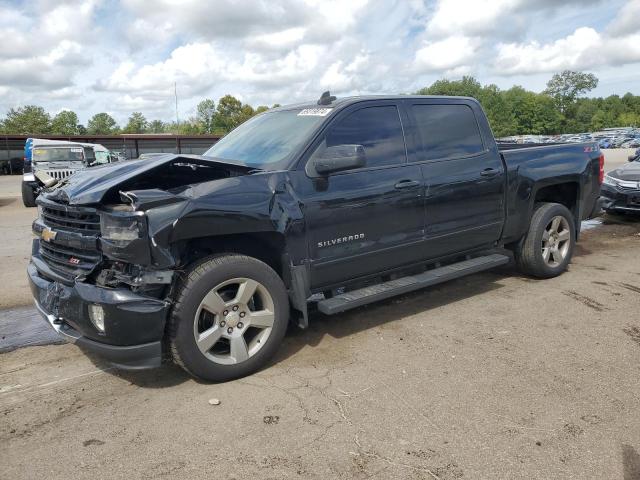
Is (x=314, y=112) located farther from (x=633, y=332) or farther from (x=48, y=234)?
(x=633, y=332)

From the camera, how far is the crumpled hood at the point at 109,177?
3.42 meters

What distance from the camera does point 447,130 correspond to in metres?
4.98

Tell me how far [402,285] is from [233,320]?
1.57 metres

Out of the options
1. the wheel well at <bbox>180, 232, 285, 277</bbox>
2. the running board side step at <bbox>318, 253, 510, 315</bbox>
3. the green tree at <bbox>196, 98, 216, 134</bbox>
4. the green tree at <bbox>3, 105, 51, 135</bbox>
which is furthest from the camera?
the green tree at <bbox>196, 98, 216, 134</bbox>

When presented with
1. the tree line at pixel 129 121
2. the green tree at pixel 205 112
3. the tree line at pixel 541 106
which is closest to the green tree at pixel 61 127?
the tree line at pixel 129 121

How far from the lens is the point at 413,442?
9.30 ft

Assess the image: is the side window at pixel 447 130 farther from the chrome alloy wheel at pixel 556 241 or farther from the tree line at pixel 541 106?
the tree line at pixel 541 106

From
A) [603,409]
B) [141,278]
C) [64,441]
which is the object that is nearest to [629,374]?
[603,409]

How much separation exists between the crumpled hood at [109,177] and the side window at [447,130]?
175 cm

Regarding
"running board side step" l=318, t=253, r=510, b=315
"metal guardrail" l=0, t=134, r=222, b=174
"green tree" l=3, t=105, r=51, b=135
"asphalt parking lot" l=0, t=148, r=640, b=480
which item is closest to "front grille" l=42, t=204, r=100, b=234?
"asphalt parking lot" l=0, t=148, r=640, b=480

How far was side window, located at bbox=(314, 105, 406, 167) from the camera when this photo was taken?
4.23 m

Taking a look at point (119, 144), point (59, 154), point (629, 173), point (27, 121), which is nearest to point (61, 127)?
point (27, 121)

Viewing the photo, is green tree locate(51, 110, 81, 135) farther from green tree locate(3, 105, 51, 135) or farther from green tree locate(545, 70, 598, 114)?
green tree locate(545, 70, 598, 114)

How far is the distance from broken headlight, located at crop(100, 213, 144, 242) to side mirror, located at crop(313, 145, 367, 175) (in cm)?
137
